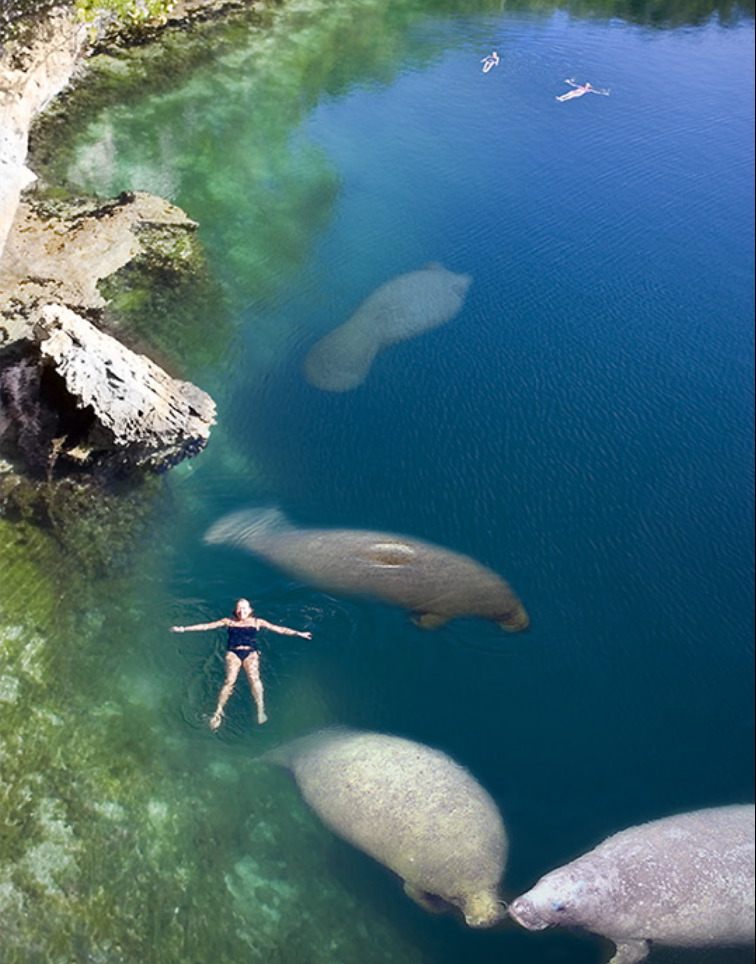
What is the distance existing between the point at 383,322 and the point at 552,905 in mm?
9604

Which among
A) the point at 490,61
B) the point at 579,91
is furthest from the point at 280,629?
the point at 490,61

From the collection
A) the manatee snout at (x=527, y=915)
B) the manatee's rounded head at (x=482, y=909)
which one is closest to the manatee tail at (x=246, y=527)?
the manatee's rounded head at (x=482, y=909)

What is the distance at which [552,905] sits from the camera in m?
8.23

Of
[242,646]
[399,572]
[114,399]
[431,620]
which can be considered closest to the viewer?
[242,646]

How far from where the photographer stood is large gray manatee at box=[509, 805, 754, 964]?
7.91 metres

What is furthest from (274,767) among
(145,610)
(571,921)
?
(571,921)

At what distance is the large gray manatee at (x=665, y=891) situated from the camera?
791 centimetres

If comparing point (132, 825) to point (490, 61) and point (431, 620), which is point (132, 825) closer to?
point (431, 620)

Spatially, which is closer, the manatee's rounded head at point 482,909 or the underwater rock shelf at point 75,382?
the manatee's rounded head at point 482,909

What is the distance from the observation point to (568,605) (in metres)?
10.8

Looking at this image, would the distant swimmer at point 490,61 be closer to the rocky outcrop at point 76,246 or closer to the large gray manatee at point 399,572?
the rocky outcrop at point 76,246

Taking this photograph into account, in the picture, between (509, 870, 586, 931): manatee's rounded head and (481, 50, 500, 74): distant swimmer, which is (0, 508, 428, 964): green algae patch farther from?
(481, 50, 500, 74): distant swimmer

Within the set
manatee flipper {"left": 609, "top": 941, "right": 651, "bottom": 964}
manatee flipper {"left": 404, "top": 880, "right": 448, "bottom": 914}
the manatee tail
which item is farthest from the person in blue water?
manatee flipper {"left": 609, "top": 941, "right": 651, "bottom": 964}

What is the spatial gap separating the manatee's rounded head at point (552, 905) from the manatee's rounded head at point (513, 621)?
3.02 metres
